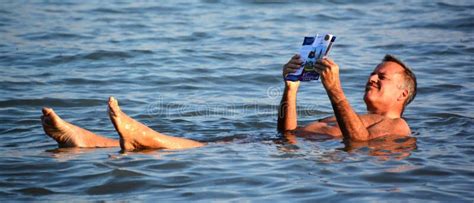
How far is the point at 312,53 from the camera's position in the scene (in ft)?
21.8

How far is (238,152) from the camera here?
6.89 meters

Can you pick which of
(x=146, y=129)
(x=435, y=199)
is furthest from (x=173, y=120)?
(x=435, y=199)

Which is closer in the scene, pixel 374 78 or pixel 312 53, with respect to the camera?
pixel 312 53

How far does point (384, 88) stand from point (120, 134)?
2.38m

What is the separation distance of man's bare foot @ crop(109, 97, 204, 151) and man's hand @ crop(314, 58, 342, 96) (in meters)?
1.28

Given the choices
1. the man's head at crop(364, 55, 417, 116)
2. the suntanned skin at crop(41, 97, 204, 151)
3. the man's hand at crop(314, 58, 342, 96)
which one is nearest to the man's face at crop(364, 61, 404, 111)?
the man's head at crop(364, 55, 417, 116)

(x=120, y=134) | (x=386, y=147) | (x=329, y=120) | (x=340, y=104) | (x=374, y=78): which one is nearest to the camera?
(x=120, y=134)

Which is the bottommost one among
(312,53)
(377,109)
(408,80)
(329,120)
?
(329,120)

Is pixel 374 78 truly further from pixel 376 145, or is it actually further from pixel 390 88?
pixel 376 145

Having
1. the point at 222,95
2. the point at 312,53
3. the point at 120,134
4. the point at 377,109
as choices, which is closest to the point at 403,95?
the point at 377,109

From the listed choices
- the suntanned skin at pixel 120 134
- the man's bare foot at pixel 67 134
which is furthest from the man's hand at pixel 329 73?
the man's bare foot at pixel 67 134

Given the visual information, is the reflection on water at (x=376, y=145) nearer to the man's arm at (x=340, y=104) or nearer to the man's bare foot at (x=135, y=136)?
the man's arm at (x=340, y=104)

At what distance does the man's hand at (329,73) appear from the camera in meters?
6.36

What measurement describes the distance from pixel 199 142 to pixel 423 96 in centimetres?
353
